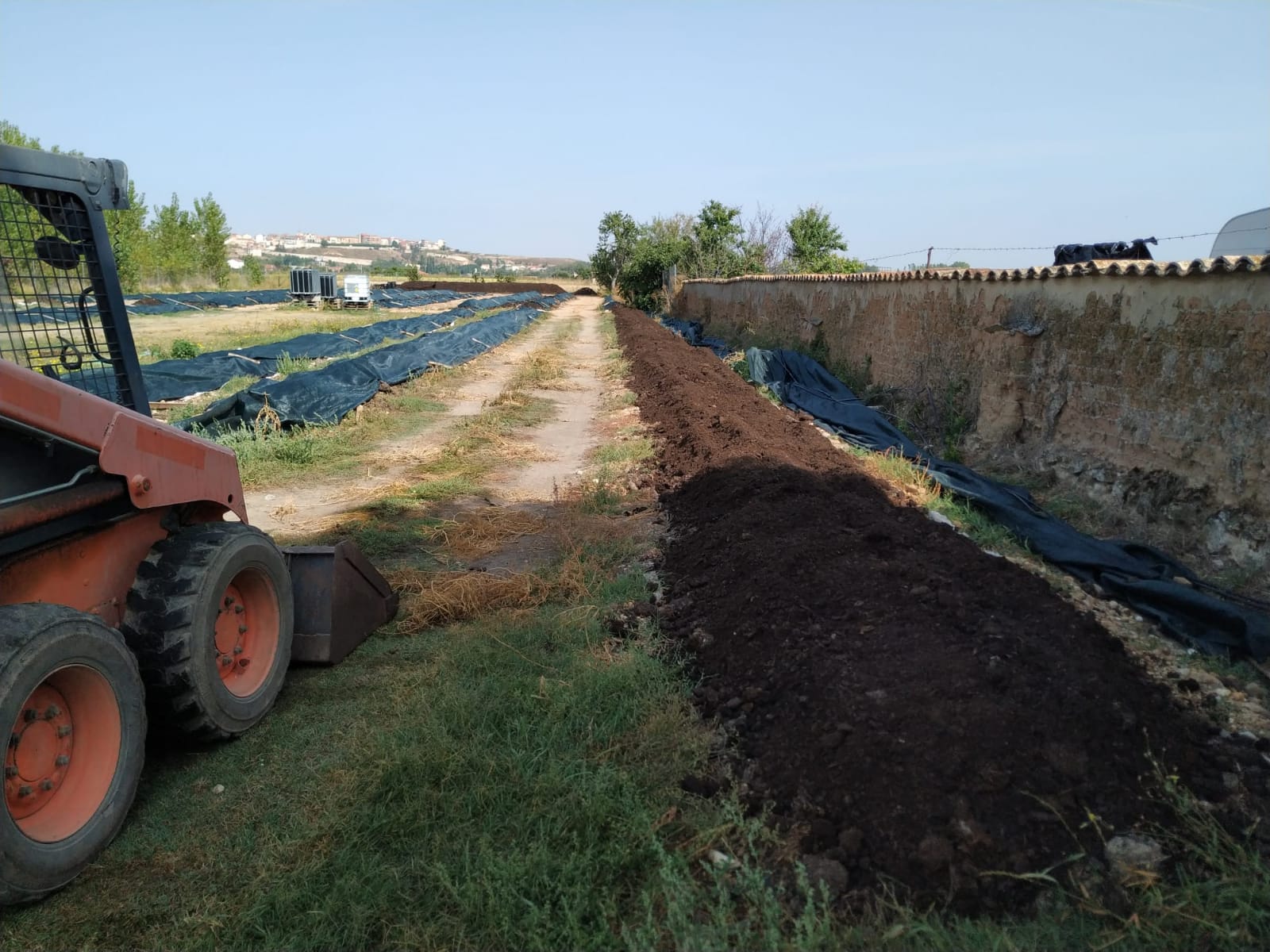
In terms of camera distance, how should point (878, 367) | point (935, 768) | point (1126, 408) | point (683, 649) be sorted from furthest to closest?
point (878, 367), point (1126, 408), point (683, 649), point (935, 768)

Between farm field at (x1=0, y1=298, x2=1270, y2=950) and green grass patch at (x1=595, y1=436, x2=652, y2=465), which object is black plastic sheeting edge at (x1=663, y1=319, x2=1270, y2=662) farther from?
green grass patch at (x1=595, y1=436, x2=652, y2=465)

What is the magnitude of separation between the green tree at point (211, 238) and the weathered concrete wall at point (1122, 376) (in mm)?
55378

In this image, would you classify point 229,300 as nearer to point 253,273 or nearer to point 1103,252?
point 253,273

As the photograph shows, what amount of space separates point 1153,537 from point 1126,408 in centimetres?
156

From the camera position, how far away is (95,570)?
11.2 feet

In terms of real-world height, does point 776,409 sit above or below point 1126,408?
below

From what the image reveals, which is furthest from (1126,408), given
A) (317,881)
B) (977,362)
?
(317,881)

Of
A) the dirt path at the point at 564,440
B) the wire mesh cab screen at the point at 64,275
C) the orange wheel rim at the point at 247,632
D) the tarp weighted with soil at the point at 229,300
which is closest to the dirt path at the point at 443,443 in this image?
the dirt path at the point at 564,440

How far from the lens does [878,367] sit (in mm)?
14695

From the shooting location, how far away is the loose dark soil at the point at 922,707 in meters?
2.96

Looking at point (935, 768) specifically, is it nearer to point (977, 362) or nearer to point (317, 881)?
point (317, 881)

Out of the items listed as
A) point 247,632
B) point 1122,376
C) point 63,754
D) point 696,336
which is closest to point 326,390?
point 247,632

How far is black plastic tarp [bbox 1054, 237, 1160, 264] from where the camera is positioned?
11539 millimetres

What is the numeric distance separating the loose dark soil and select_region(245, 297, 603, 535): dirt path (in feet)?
11.7
